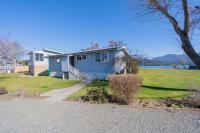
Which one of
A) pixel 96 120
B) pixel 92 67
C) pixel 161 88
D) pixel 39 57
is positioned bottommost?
pixel 96 120

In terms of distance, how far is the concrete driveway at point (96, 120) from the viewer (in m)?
7.02

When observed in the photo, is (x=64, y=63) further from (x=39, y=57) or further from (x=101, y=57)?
(x=39, y=57)

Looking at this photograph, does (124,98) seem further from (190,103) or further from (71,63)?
(71,63)

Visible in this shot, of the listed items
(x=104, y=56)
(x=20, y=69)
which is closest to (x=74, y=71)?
(x=104, y=56)

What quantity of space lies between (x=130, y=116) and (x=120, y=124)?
1233mm

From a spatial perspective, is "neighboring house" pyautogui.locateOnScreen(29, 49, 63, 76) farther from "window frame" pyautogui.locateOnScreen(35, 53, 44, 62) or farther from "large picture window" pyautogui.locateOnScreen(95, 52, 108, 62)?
"large picture window" pyautogui.locateOnScreen(95, 52, 108, 62)

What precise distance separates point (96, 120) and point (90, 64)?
865 inches

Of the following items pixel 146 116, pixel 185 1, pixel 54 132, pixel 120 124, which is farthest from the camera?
pixel 185 1

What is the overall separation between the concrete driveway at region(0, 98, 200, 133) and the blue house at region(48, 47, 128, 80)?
16.7 metres

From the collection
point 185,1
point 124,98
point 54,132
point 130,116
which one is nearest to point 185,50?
point 185,1

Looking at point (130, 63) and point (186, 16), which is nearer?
point (186, 16)

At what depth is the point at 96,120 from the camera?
8.17 metres

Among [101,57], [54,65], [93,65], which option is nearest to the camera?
[101,57]

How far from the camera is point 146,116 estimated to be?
28.3 ft
